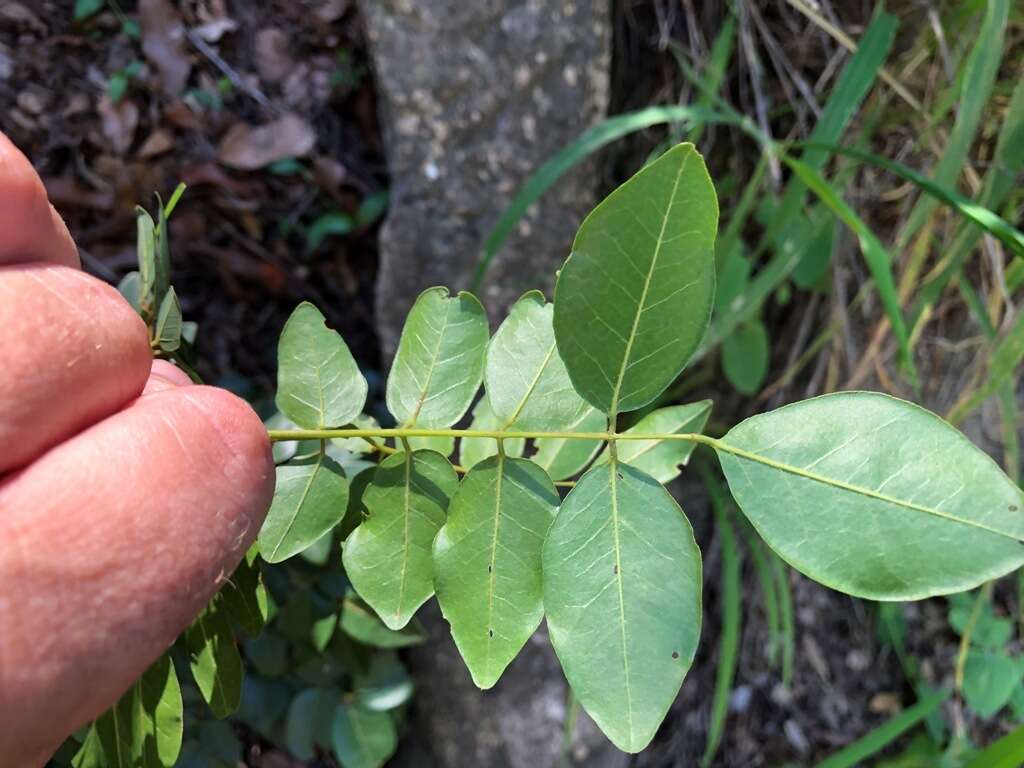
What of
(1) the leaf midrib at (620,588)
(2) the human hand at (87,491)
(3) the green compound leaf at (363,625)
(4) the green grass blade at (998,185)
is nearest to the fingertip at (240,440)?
(2) the human hand at (87,491)

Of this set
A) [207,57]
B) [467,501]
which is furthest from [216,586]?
[207,57]

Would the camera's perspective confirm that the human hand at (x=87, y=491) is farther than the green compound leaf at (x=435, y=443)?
No

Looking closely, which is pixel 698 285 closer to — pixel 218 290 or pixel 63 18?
pixel 218 290

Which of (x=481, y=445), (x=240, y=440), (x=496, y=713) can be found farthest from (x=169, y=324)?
(x=496, y=713)

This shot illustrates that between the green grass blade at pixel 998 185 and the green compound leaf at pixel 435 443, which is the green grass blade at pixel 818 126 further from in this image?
the green compound leaf at pixel 435 443

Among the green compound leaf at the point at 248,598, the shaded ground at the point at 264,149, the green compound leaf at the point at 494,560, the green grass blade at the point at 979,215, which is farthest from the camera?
the shaded ground at the point at 264,149
